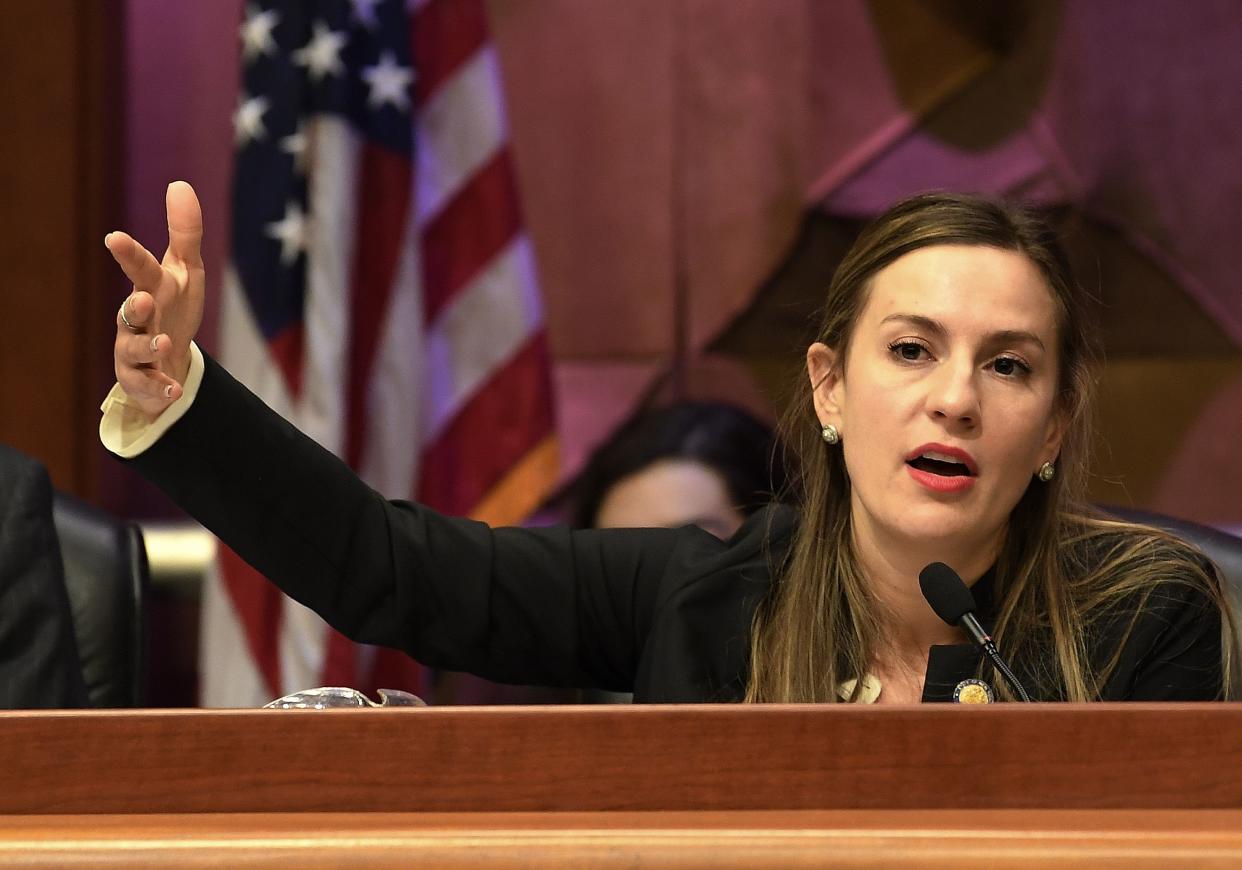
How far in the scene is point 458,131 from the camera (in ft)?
10.0

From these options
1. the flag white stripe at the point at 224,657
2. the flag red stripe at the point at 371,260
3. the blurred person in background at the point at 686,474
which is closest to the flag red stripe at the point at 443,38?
the flag red stripe at the point at 371,260

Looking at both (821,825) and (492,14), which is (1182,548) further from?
(492,14)

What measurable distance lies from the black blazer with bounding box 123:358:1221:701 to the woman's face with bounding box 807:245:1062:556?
0.14m

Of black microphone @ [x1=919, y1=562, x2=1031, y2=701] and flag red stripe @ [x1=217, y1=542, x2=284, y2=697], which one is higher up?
black microphone @ [x1=919, y1=562, x2=1031, y2=701]

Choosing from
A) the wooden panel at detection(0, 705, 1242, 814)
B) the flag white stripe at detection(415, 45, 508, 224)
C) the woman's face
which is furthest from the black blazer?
the flag white stripe at detection(415, 45, 508, 224)

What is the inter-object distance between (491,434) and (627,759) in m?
2.22

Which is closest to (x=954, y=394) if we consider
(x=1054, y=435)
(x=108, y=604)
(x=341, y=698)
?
(x=1054, y=435)

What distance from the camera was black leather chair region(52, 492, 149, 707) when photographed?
1.72 m

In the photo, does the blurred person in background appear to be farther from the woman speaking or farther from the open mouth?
the open mouth

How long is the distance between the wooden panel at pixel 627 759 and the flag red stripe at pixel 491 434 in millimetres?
2185

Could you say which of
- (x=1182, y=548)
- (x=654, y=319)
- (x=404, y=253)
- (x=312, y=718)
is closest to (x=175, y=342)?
(x=312, y=718)

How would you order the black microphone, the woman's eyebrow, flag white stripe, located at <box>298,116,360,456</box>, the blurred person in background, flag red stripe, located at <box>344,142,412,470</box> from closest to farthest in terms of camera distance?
the black microphone, the woman's eyebrow, the blurred person in background, flag white stripe, located at <box>298,116,360,456</box>, flag red stripe, located at <box>344,142,412,470</box>

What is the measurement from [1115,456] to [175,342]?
89.0 inches

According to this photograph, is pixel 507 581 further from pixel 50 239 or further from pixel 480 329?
pixel 50 239
